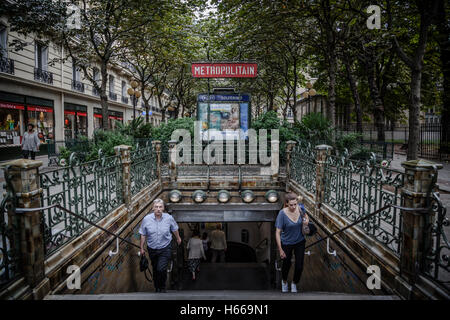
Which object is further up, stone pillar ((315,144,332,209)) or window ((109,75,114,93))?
window ((109,75,114,93))

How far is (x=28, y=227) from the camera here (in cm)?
348

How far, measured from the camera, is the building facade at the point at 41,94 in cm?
1554

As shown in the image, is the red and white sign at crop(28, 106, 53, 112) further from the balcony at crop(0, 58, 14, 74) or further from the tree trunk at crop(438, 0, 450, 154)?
the tree trunk at crop(438, 0, 450, 154)

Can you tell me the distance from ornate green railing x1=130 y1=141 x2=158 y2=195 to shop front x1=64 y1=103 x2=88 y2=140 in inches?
586

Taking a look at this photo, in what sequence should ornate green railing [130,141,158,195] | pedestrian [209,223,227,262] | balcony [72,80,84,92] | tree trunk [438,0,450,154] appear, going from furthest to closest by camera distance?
balcony [72,80,84,92] < tree trunk [438,0,450,154] < pedestrian [209,223,227,262] < ornate green railing [130,141,158,195]

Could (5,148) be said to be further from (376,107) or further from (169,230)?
(376,107)

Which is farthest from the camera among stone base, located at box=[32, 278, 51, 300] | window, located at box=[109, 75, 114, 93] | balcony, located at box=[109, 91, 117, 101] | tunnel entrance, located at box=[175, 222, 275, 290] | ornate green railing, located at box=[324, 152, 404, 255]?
window, located at box=[109, 75, 114, 93]

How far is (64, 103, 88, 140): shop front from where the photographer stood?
22.2 m

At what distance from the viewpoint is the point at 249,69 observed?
11.2 metres

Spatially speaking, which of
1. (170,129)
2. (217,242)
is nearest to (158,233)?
(217,242)

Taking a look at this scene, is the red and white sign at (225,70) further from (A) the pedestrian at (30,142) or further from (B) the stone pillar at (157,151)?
(A) the pedestrian at (30,142)

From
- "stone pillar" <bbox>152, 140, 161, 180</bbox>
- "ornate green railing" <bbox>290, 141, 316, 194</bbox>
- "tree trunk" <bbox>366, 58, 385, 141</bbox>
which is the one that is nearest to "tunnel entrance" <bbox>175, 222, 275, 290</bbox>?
"ornate green railing" <bbox>290, 141, 316, 194</bbox>

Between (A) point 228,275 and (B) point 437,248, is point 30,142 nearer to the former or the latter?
(A) point 228,275
